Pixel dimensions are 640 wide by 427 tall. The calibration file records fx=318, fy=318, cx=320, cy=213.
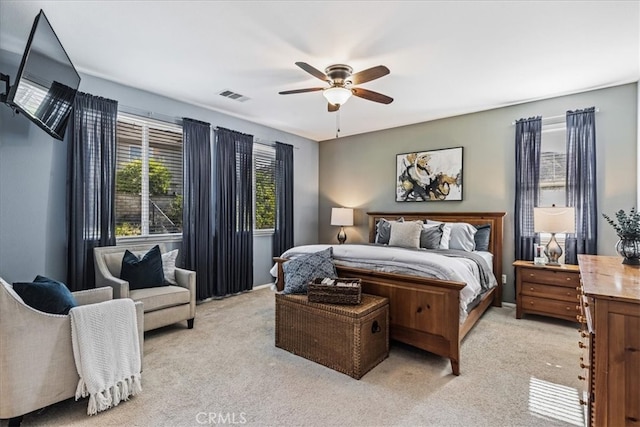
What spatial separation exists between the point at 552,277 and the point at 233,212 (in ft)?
13.2

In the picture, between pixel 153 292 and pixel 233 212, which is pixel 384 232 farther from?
pixel 153 292

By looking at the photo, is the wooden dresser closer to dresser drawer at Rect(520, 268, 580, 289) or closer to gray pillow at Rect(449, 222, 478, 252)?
dresser drawer at Rect(520, 268, 580, 289)

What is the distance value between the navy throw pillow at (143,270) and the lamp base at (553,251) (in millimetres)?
4265

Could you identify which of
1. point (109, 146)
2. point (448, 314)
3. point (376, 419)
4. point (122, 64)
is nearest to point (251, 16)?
point (122, 64)

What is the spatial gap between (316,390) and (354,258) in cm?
129

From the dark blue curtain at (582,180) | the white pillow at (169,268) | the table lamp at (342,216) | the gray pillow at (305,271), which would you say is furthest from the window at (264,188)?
the dark blue curtain at (582,180)

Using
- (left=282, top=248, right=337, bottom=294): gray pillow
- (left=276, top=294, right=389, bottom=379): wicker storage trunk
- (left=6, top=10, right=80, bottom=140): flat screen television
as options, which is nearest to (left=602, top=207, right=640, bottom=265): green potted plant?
(left=276, top=294, right=389, bottom=379): wicker storage trunk

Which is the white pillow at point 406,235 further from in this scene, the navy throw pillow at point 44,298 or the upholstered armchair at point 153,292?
the navy throw pillow at point 44,298

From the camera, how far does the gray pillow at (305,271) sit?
287 cm

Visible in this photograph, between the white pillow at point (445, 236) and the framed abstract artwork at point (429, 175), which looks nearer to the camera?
the white pillow at point (445, 236)

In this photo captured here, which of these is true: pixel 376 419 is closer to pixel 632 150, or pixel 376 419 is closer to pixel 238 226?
pixel 238 226

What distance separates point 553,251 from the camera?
359 centimetres

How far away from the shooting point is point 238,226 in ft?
15.4

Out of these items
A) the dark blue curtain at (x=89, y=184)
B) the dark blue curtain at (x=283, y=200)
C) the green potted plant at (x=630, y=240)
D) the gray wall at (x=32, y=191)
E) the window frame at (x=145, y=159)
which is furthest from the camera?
the dark blue curtain at (x=283, y=200)
